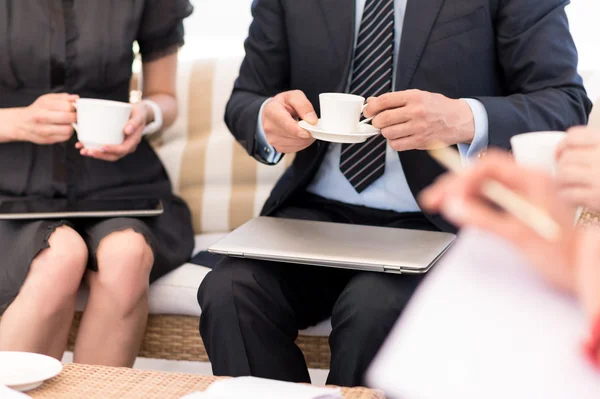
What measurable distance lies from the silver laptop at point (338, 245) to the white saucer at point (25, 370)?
36cm

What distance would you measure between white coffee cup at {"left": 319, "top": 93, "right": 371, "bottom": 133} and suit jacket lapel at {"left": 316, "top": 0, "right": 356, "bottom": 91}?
0.26 meters

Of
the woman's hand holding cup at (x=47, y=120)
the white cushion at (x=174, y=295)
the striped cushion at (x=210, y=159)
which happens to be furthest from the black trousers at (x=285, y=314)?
the striped cushion at (x=210, y=159)

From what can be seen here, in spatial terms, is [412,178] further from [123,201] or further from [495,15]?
[123,201]

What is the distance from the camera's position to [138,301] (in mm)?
1645

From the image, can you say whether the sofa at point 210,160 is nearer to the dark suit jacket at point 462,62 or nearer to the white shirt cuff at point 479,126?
the dark suit jacket at point 462,62

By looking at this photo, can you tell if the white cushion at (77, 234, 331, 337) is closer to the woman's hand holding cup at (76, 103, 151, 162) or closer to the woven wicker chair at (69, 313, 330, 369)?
the woven wicker chair at (69, 313, 330, 369)

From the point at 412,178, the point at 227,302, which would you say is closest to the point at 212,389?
the point at 227,302

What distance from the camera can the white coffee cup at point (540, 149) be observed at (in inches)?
37.5

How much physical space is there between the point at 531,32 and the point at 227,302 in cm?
78

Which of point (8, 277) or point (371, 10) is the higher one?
point (371, 10)

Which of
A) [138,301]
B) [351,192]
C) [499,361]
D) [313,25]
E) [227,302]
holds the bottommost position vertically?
[138,301]

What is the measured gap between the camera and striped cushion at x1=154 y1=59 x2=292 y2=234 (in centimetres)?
212

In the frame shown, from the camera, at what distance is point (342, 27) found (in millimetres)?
1588

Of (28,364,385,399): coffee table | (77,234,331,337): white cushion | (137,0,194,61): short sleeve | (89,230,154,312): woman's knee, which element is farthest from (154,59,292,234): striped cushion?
(28,364,385,399): coffee table
